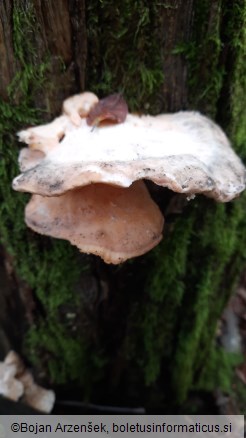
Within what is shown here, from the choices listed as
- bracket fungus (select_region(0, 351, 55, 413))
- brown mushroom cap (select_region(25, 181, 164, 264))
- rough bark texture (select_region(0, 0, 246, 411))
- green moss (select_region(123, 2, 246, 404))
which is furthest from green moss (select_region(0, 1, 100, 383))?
green moss (select_region(123, 2, 246, 404))

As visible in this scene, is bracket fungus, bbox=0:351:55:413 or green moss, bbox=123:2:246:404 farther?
bracket fungus, bbox=0:351:55:413

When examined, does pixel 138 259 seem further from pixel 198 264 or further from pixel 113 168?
pixel 113 168

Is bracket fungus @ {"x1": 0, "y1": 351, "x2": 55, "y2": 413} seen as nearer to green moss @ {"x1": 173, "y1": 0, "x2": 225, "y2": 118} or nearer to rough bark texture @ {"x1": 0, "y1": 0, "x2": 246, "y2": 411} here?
rough bark texture @ {"x1": 0, "y1": 0, "x2": 246, "y2": 411}

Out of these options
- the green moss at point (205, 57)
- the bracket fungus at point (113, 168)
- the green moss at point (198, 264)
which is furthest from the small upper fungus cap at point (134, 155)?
the green moss at point (198, 264)

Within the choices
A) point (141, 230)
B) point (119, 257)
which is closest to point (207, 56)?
point (141, 230)

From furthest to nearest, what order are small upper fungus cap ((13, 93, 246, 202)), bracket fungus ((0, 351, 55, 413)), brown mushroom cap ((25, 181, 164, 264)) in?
bracket fungus ((0, 351, 55, 413)) < brown mushroom cap ((25, 181, 164, 264)) < small upper fungus cap ((13, 93, 246, 202))

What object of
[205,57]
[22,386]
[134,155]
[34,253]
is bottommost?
[22,386]

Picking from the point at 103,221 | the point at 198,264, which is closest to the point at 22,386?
the point at 198,264
